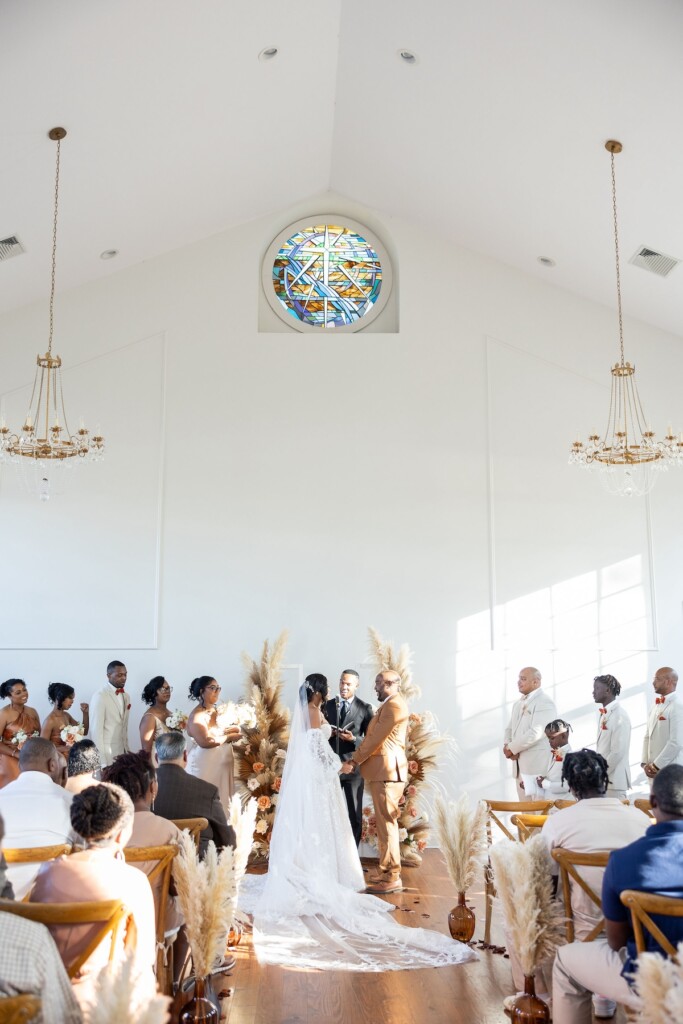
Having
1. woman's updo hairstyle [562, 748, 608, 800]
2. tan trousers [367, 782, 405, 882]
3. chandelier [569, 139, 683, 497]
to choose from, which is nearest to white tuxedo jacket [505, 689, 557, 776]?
tan trousers [367, 782, 405, 882]

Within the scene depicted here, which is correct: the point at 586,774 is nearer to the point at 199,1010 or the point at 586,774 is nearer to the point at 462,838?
the point at 462,838

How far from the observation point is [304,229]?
1081 cm

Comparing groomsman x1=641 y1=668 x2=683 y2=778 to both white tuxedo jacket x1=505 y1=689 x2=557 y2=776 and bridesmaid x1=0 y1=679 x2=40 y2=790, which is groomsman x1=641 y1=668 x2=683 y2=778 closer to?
white tuxedo jacket x1=505 y1=689 x2=557 y2=776

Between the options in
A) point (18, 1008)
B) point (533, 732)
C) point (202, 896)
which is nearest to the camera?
point (18, 1008)

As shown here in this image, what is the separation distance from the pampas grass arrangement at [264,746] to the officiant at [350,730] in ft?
1.85

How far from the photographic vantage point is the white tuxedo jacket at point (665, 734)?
754 cm

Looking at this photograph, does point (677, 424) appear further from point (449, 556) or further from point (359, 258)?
point (359, 258)

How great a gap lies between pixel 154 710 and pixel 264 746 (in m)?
1.27

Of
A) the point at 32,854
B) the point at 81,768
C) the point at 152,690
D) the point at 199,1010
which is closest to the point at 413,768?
the point at 152,690

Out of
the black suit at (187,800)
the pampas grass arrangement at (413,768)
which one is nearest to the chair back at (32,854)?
the black suit at (187,800)

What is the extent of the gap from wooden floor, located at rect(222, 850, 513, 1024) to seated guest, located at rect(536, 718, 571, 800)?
4.32 ft

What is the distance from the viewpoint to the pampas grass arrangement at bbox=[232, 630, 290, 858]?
820 cm

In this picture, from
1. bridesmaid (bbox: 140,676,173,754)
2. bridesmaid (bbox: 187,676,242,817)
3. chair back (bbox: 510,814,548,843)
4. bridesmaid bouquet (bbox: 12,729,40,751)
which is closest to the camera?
chair back (bbox: 510,814,548,843)

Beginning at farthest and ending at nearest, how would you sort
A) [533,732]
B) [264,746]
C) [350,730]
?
[264,746], [350,730], [533,732]
